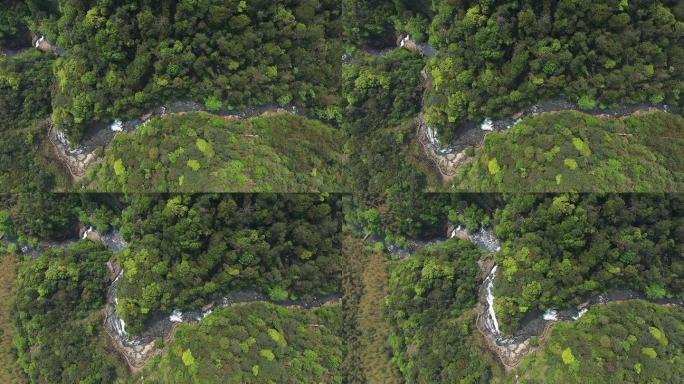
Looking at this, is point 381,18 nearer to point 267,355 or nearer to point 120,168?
point 120,168

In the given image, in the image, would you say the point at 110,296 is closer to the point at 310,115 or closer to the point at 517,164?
the point at 310,115

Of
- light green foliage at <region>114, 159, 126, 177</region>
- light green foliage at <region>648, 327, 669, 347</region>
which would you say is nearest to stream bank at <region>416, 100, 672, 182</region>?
light green foliage at <region>648, 327, 669, 347</region>

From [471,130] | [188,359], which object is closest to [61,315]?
[188,359]

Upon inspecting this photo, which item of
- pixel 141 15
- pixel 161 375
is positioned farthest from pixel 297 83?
pixel 161 375

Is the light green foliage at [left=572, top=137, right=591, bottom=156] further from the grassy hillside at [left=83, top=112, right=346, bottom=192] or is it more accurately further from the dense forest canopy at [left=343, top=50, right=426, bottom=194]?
the grassy hillside at [left=83, top=112, right=346, bottom=192]

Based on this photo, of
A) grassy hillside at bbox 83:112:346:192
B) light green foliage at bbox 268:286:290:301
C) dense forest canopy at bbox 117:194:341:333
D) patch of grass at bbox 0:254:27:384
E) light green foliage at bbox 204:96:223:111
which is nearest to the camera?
dense forest canopy at bbox 117:194:341:333

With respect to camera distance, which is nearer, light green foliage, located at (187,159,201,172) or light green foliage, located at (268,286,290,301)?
light green foliage, located at (187,159,201,172)

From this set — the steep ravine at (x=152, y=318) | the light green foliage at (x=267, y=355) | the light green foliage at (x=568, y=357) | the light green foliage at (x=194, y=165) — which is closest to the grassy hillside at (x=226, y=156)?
the light green foliage at (x=194, y=165)
